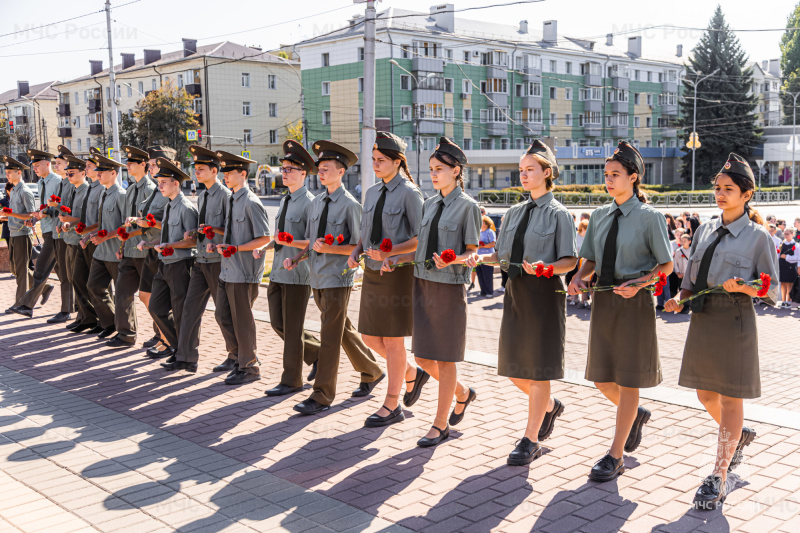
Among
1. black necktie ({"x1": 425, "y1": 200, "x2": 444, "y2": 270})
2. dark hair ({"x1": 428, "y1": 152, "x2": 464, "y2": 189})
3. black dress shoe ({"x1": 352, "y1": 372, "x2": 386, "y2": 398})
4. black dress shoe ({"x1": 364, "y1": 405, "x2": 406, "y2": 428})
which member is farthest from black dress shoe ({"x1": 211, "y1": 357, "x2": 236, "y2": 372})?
dark hair ({"x1": 428, "y1": 152, "x2": 464, "y2": 189})

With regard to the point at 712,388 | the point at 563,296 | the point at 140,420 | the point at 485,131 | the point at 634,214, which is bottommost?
the point at 140,420

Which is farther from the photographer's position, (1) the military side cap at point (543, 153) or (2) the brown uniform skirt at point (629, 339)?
(1) the military side cap at point (543, 153)

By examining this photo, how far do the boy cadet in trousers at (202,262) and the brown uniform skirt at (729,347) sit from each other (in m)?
5.04

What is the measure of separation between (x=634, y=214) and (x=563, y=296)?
2.52 feet

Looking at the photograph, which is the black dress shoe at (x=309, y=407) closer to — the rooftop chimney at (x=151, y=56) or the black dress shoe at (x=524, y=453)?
the black dress shoe at (x=524, y=453)

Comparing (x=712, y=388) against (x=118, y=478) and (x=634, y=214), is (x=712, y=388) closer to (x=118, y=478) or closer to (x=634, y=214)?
(x=634, y=214)

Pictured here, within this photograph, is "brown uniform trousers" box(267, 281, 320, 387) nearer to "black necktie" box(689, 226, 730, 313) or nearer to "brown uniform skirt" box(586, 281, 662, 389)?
"brown uniform skirt" box(586, 281, 662, 389)

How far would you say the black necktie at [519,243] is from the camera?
5480 mm

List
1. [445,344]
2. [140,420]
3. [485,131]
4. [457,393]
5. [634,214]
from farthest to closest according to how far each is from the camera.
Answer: [485,131] < [140,420] < [457,393] < [445,344] < [634,214]

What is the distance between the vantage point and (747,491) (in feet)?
16.3

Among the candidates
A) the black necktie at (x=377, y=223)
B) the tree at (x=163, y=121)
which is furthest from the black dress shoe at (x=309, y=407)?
the tree at (x=163, y=121)

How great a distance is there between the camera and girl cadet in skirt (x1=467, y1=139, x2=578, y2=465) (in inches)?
213

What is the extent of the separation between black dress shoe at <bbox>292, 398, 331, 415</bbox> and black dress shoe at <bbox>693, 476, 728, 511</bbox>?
3.28 m

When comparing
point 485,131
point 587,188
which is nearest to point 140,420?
point 587,188
